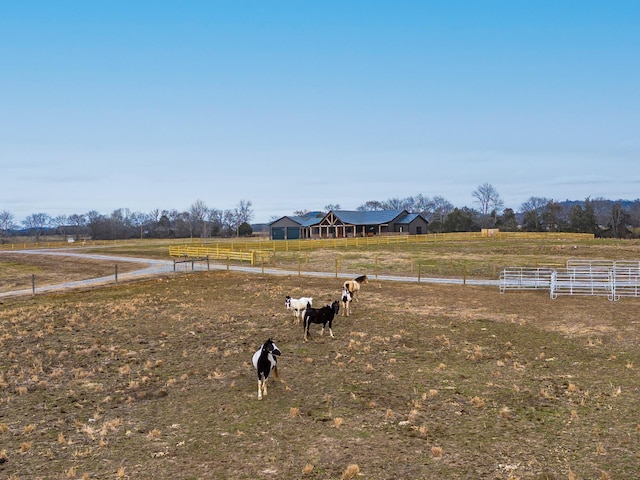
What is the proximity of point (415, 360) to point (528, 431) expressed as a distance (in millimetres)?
4647

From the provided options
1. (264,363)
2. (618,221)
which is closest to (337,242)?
(264,363)

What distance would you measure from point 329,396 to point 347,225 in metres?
75.1

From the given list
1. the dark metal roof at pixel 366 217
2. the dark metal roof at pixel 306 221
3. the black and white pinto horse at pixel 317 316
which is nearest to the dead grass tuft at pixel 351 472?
the black and white pinto horse at pixel 317 316

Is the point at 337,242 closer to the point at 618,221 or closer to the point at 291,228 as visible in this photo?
the point at 291,228

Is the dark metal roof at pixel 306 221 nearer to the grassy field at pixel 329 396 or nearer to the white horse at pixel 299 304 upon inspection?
the grassy field at pixel 329 396

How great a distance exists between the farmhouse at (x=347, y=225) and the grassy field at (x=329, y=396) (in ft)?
213

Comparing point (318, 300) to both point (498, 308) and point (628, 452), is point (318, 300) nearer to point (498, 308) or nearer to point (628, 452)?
point (498, 308)

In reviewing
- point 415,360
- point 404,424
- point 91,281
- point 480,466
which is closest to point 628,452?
point 480,466

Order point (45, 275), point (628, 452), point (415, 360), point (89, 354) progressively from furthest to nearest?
point (45, 275) → point (89, 354) → point (415, 360) → point (628, 452)

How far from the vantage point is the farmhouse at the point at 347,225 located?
84.4m

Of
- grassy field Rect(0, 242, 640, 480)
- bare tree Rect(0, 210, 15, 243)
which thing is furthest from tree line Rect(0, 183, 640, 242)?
grassy field Rect(0, 242, 640, 480)

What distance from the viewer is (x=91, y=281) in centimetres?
3059

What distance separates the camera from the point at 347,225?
8475 cm

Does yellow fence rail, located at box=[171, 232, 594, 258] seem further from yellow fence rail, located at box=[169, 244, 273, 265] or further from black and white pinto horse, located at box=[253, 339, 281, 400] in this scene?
black and white pinto horse, located at box=[253, 339, 281, 400]
